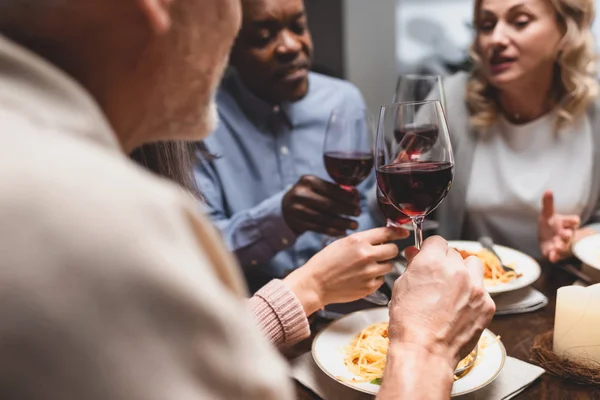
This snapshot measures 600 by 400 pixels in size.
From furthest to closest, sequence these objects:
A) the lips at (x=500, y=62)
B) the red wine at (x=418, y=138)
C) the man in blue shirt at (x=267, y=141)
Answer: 1. the lips at (x=500, y=62)
2. the man in blue shirt at (x=267, y=141)
3. the red wine at (x=418, y=138)

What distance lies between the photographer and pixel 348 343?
1.08 metres

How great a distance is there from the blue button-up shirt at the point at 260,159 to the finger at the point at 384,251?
0.72m

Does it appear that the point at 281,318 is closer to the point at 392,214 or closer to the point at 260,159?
the point at 392,214

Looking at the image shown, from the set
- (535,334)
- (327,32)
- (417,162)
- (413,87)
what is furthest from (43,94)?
(327,32)

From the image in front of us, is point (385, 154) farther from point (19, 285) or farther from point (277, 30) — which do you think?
point (277, 30)

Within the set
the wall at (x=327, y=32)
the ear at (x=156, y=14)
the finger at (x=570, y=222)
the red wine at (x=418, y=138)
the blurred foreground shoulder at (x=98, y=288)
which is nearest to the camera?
the blurred foreground shoulder at (x=98, y=288)

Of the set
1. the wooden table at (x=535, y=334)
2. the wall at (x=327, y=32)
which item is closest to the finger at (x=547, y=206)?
the wooden table at (x=535, y=334)

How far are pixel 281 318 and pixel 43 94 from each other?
0.72 meters

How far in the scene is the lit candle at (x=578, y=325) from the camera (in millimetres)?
991

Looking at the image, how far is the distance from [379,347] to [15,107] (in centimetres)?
78

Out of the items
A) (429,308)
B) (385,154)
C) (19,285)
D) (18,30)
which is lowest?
(429,308)

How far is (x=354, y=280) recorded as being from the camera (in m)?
1.18

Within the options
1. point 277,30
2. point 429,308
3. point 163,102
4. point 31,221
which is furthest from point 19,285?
point 277,30

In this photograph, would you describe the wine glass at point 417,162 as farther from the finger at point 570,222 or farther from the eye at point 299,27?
the eye at point 299,27
